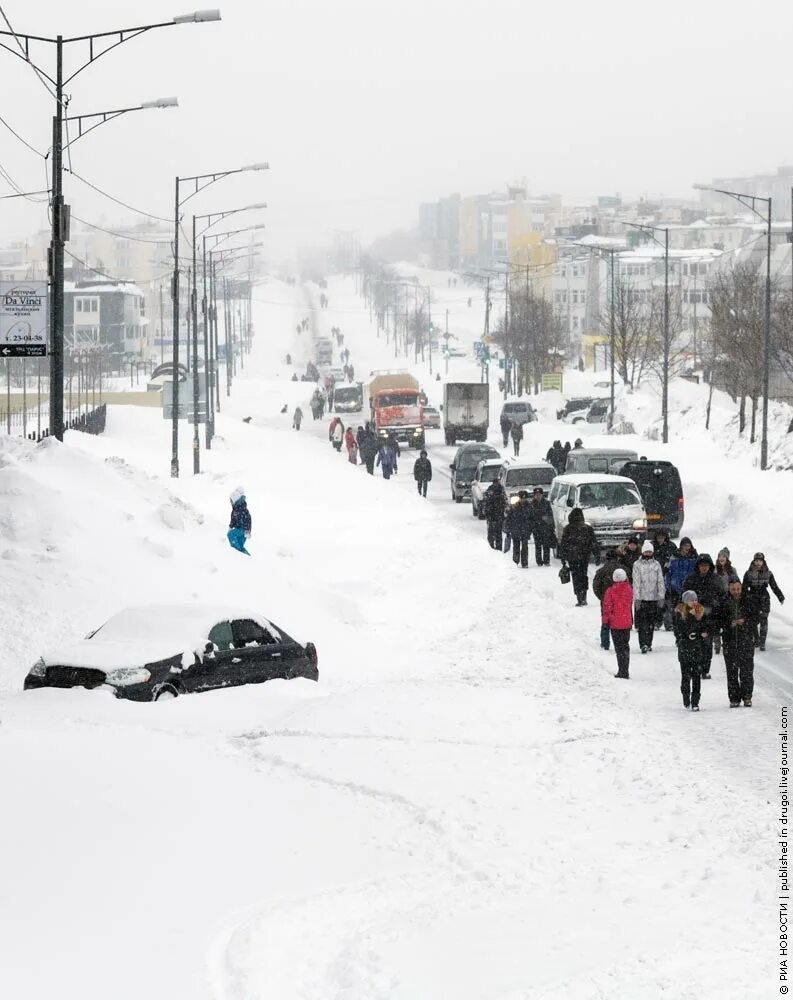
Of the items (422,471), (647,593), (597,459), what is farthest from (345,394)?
(647,593)

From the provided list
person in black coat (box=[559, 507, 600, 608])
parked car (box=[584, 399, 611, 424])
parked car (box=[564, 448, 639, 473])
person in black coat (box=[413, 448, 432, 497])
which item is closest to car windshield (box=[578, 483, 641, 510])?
person in black coat (box=[559, 507, 600, 608])

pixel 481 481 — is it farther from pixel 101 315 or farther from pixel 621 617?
pixel 101 315

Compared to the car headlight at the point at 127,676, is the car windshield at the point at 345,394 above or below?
above

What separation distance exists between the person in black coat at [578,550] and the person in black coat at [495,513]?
286 inches

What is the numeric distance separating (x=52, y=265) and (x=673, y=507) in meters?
13.3

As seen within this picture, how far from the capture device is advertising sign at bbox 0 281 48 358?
25.0m

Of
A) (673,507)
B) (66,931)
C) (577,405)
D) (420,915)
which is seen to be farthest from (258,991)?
(577,405)

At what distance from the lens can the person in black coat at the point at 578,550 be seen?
2558 centimetres

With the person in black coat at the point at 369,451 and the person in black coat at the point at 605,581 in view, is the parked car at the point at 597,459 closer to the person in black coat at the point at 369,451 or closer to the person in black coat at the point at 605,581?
the person in black coat at the point at 369,451

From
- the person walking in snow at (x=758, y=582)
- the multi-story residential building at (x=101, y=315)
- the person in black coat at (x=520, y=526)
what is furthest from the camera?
the multi-story residential building at (x=101, y=315)

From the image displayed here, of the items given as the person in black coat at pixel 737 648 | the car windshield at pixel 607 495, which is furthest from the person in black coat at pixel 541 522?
the person in black coat at pixel 737 648

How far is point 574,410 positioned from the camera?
290 ft

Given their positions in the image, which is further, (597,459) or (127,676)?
(597,459)

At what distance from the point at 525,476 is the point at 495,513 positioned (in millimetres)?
5653
